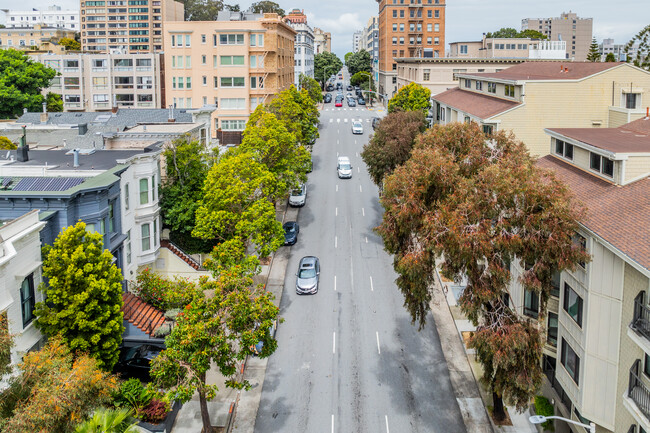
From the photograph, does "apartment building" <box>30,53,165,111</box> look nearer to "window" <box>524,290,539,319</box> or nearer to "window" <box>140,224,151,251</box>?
"window" <box>140,224,151,251</box>

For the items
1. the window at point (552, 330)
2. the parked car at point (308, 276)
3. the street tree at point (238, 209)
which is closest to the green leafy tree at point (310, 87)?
the parked car at point (308, 276)

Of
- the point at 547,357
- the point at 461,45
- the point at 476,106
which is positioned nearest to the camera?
the point at 547,357

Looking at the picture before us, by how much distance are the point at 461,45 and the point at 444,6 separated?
70.8ft

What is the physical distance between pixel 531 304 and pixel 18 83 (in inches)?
3309

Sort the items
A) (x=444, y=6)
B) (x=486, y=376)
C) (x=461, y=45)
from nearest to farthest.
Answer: (x=486, y=376)
(x=461, y=45)
(x=444, y=6)

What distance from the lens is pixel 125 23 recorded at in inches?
6506

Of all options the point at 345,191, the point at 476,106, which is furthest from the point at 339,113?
the point at 476,106

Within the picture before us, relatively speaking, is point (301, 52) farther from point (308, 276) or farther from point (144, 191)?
point (144, 191)

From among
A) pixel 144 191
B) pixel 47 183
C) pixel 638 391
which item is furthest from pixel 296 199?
pixel 638 391

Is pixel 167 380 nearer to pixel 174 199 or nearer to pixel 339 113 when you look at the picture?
pixel 174 199

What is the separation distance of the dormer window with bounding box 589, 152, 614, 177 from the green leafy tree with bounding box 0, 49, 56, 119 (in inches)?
3182

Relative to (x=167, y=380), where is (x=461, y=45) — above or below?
above

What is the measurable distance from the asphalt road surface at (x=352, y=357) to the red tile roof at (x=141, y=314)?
7.02 meters

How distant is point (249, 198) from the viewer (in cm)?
4219
